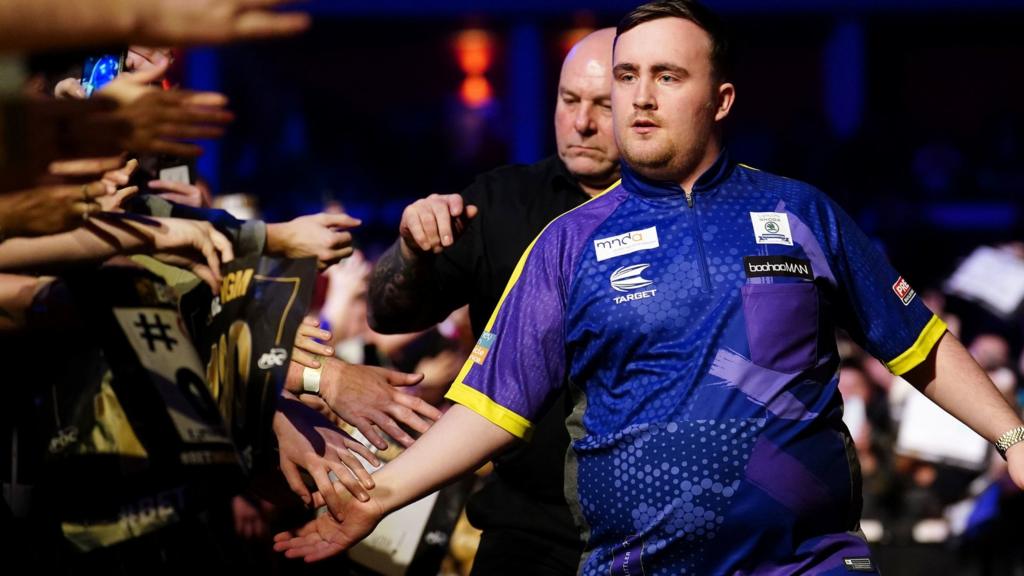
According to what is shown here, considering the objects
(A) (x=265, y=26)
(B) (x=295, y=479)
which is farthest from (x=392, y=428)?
(A) (x=265, y=26)

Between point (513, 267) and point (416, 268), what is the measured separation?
29 centimetres

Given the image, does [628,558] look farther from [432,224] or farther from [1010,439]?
[432,224]

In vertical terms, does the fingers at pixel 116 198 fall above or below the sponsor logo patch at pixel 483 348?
above

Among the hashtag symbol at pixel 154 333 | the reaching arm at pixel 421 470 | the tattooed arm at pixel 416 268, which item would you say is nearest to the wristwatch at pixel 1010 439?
the reaching arm at pixel 421 470

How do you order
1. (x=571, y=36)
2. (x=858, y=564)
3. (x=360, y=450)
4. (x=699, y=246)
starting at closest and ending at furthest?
(x=858, y=564) → (x=699, y=246) → (x=360, y=450) → (x=571, y=36)

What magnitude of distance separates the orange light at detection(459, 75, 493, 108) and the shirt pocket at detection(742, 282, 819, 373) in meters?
13.6

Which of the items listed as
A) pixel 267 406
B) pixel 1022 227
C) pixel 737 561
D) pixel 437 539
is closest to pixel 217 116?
pixel 267 406

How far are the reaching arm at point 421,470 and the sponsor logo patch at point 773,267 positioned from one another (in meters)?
0.70

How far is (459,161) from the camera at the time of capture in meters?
15.8

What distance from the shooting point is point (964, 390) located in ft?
11.8

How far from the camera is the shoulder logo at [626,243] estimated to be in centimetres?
348

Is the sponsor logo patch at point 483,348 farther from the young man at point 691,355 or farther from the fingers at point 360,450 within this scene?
the fingers at point 360,450

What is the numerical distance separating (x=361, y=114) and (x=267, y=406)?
1395 centimetres

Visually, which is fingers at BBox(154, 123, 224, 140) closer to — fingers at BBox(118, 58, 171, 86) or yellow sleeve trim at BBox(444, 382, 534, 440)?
fingers at BBox(118, 58, 171, 86)
